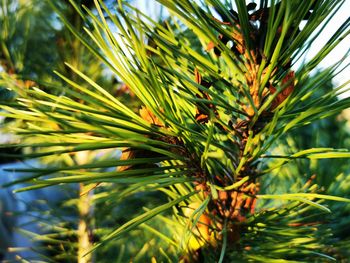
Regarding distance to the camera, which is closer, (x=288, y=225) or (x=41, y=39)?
(x=288, y=225)

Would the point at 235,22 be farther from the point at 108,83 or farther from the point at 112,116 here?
the point at 108,83

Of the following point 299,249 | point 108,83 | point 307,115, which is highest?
point 108,83

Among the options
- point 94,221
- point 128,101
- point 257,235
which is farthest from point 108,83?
point 257,235

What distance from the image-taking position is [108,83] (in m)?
0.50

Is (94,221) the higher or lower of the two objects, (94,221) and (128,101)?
the lower

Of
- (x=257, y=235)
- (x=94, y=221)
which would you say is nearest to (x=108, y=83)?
(x=94, y=221)

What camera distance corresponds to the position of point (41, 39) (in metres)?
0.52

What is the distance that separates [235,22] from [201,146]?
0.09 m

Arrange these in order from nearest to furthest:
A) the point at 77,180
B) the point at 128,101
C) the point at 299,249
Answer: the point at 77,180, the point at 299,249, the point at 128,101

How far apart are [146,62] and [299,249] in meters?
0.21

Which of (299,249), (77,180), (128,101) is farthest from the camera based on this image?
(128,101)

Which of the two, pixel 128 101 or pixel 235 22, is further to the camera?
pixel 128 101

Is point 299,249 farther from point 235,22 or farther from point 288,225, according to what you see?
point 235,22

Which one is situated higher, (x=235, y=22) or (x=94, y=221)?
(x=235, y=22)
